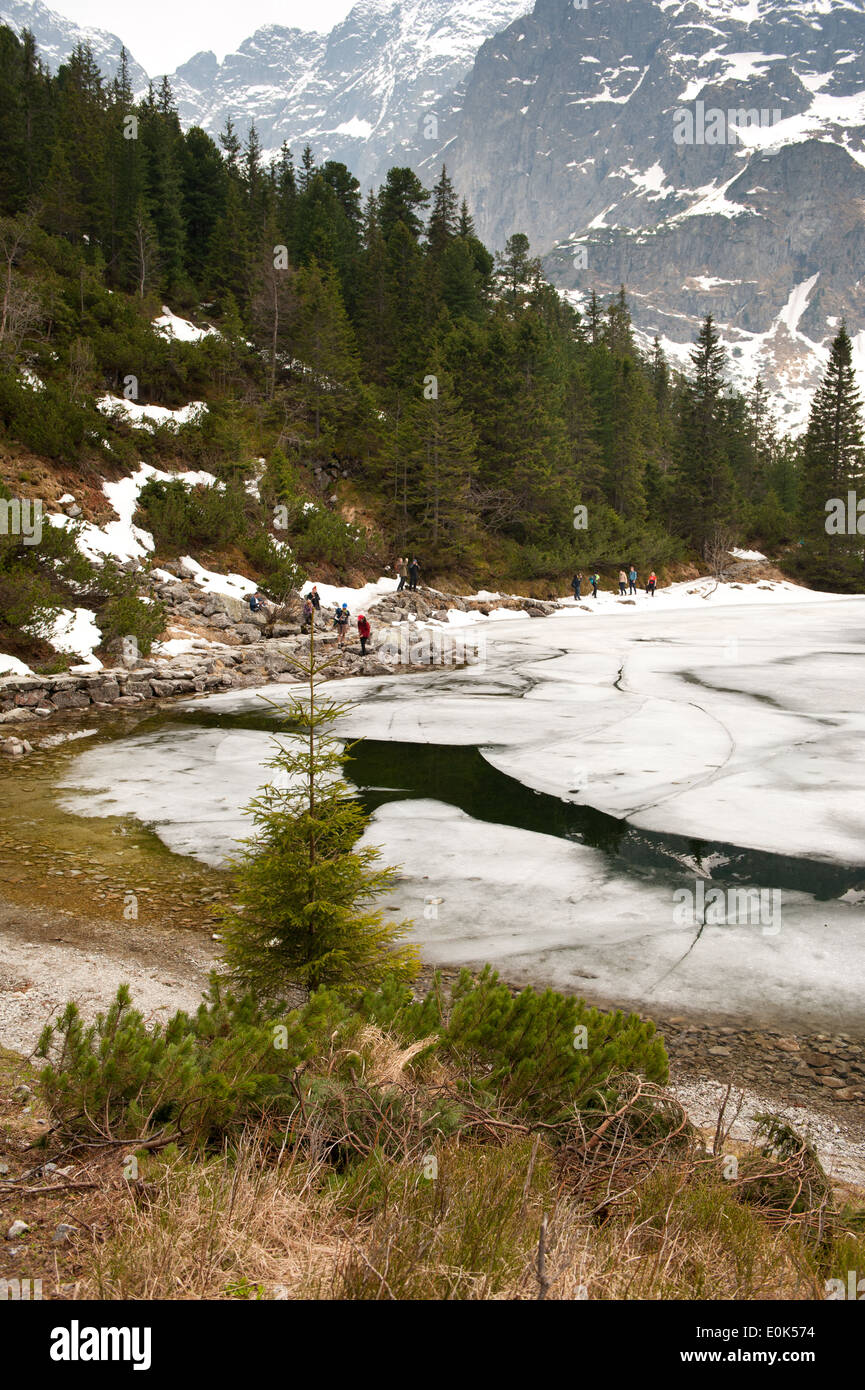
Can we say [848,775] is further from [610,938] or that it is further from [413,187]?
[413,187]

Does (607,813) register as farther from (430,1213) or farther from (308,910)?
(430,1213)

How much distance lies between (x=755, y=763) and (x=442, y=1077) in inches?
378

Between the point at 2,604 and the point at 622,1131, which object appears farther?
the point at 2,604

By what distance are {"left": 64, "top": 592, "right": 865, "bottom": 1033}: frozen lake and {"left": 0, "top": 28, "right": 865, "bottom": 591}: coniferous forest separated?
1687cm

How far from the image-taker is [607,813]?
1060 cm

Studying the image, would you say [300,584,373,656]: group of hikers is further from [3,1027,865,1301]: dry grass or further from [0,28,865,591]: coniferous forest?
[3,1027,865,1301]: dry grass

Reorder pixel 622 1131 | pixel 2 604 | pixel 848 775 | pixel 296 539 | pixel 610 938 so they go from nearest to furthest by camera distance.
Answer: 1. pixel 622 1131
2. pixel 610 938
3. pixel 848 775
4. pixel 2 604
5. pixel 296 539

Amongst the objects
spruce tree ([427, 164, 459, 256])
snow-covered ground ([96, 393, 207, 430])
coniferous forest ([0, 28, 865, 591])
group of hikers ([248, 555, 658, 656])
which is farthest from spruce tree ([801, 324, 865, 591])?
snow-covered ground ([96, 393, 207, 430])

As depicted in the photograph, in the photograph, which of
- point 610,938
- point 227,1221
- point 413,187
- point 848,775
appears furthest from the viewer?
point 413,187

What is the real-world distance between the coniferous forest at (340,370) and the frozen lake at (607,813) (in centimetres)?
1687

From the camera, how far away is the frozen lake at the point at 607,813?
269 inches

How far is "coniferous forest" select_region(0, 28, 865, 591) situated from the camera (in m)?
32.4
